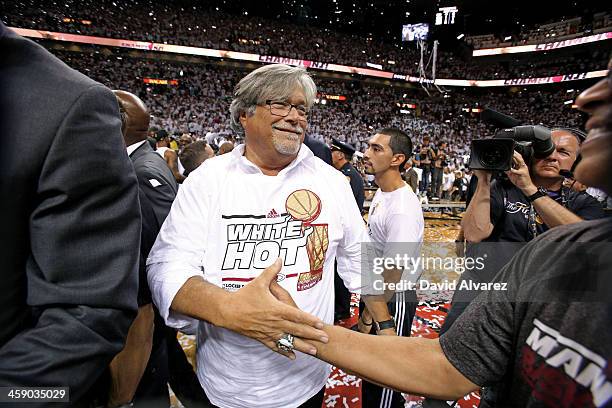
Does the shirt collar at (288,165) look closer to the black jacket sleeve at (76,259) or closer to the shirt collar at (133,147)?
the black jacket sleeve at (76,259)

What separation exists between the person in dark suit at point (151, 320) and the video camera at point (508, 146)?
1778mm

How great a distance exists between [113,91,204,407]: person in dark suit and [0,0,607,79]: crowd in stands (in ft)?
77.9

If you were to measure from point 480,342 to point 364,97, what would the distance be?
30352mm

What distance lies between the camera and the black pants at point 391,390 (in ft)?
6.96

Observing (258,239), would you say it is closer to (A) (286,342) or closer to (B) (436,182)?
(A) (286,342)

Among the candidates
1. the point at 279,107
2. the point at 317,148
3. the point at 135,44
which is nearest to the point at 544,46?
the point at 135,44

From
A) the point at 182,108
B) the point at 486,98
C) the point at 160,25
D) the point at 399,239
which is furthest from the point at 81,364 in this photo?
the point at 486,98

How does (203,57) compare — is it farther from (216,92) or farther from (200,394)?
(200,394)

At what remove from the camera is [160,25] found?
77.5 ft

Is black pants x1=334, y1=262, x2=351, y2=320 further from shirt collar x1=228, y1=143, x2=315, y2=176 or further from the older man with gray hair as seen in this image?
shirt collar x1=228, y1=143, x2=315, y2=176

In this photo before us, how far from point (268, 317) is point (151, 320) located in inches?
45.4

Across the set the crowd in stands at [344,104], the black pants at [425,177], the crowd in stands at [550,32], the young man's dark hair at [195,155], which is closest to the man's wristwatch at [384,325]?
the young man's dark hair at [195,155]

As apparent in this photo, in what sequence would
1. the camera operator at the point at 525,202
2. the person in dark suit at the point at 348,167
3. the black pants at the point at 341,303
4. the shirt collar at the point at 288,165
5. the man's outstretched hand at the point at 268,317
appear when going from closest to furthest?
1. the man's outstretched hand at the point at 268,317
2. the shirt collar at the point at 288,165
3. the camera operator at the point at 525,202
4. the black pants at the point at 341,303
5. the person in dark suit at the point at 348,167

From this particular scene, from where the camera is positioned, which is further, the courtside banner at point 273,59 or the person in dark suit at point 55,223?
the courtside banner at point 273,59
